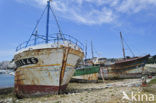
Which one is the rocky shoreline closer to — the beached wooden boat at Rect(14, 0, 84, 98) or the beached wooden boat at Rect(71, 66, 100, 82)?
the beached wooden boat at Rect(14, 0, 84, 98)

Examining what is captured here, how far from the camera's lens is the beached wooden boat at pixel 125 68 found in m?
27.1

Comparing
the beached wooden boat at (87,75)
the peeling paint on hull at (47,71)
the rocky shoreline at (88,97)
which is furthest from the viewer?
the beached wooden boat at (87,75)

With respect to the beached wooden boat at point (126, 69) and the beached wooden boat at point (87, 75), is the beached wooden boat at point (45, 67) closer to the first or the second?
the beached wooden boat at point (87, 75)

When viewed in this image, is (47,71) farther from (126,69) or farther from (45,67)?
(126,69)

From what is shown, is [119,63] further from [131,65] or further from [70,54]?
[70,54]

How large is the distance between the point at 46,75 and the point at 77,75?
1559 cm

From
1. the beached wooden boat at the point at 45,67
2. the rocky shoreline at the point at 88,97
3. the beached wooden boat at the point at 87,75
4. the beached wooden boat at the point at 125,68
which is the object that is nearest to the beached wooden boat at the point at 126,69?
the beached wooden boat at the point at 125,68

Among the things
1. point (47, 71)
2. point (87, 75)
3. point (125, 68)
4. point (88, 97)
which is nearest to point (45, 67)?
point (47, 71)

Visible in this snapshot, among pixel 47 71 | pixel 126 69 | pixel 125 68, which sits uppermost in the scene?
pixel 47 71

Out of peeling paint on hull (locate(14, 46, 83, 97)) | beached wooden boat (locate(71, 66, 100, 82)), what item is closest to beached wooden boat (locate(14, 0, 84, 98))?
peeling paint on hull (locate(14, 46, 83, 97))

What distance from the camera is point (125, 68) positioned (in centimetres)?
2788

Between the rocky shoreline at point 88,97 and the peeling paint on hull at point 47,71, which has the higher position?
the peeling paint on hull at point 47,71

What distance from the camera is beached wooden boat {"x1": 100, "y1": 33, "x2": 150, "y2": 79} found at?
27.1m

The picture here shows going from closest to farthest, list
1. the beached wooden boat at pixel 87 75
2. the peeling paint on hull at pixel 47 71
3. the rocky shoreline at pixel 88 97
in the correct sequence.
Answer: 1. the rocky shoreline at pixel 88 97
2. the peeling paint on hull at pixel 47 71
3. the beached wooden boat at pixel 87 75
